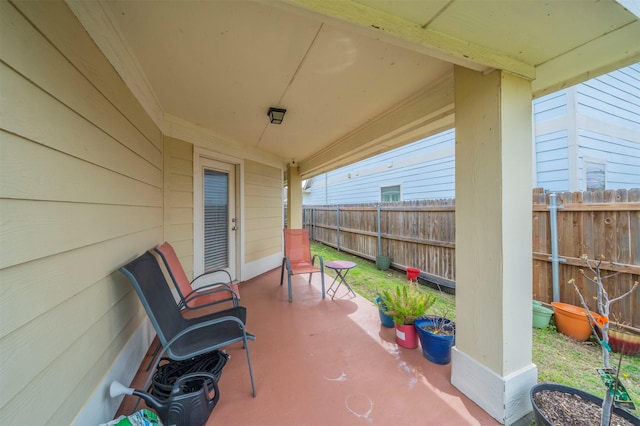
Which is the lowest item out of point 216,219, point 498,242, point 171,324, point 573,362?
point 573,362

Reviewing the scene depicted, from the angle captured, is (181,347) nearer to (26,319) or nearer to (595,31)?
(26,319)

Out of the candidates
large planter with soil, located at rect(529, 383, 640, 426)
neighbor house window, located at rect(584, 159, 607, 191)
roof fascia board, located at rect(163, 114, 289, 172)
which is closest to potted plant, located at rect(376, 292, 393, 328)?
large planter with soil, located at rect(529, 383, 640, 426)

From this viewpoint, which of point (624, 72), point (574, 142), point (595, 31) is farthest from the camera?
point (624, 72)

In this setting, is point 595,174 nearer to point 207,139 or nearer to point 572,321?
point 572,321

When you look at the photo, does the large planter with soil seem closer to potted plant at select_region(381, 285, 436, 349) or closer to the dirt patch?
the dirt patch

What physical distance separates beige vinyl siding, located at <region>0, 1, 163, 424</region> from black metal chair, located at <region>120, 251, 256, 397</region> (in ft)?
0.52

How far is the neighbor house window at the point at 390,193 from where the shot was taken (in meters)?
7.06

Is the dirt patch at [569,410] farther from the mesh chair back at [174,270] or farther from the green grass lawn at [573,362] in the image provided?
the mesh chair back at [174,270]

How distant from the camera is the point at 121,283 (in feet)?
5.39

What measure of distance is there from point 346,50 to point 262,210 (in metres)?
3.48

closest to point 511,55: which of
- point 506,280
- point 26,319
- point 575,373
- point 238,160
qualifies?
point 506,280

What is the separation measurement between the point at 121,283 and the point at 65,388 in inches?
29.0

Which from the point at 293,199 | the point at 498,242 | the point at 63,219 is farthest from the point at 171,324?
the point at 293,199

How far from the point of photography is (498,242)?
1475 mm
